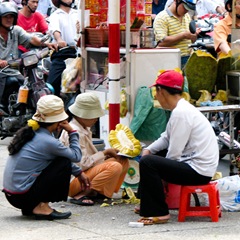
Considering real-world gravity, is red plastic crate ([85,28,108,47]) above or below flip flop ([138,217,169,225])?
above

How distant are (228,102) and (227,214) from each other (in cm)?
195

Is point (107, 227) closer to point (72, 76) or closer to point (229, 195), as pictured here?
point (229, 195)

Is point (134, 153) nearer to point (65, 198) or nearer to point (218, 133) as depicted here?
point (65, 198)

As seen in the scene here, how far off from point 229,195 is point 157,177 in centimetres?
97

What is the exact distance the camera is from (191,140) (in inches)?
303

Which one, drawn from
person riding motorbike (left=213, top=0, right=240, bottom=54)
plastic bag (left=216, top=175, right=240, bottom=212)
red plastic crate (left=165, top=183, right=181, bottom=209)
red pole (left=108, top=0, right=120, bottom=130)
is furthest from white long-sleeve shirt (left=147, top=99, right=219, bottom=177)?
person riding motorbike (left=213, top=0, right=240, bottom=54)

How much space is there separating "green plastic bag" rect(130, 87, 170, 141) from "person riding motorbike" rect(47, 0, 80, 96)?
11.8 feet

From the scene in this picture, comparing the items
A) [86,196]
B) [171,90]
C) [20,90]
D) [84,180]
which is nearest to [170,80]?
[171,90]

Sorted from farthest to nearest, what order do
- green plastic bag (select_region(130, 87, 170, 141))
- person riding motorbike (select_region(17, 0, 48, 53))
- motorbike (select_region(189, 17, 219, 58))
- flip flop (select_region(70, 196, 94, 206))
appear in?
person riding motorbike (select_region(17, 0, 48, 53)) → motorbike (select_region(189, 17, 219, 58)) → green plastic bag (select_region(130, 87, 170, 141)) → flip flop (select_region(70, 196, 94, 206))

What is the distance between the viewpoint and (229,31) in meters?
10.4

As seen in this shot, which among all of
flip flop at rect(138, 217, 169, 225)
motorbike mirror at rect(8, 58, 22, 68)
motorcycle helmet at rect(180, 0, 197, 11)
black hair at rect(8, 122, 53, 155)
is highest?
motorcycle helmet at rect(180, 0, 197, 11)

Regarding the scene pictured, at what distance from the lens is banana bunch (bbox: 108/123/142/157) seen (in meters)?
8.61

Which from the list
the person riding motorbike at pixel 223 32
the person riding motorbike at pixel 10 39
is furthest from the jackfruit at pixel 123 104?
the person riding motorbike at pixel 10 39

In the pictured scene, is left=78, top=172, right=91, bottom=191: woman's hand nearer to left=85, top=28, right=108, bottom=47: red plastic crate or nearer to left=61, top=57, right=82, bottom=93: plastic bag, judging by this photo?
left=85, top=28, right=108, bottom=47: red plastic crate
